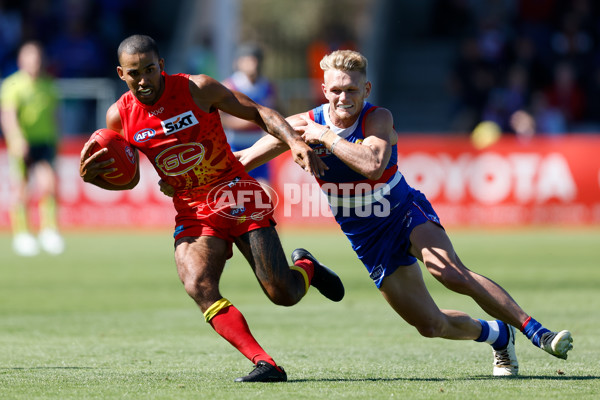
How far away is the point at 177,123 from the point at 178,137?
9cm

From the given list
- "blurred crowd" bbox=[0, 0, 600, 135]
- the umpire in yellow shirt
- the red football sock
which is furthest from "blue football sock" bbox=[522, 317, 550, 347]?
"blurred crowd" bbox=[0, 0, 600, 135]

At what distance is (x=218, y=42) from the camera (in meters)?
20.9

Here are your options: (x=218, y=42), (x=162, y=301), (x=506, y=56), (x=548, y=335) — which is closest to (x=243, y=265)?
(x=162, y=301)

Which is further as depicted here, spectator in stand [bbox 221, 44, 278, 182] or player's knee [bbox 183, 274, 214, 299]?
spectator in stand [bbox 221, 44, 278, 182]

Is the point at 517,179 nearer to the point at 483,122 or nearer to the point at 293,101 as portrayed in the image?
the point at 483,122

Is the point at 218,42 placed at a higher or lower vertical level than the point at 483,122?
higher

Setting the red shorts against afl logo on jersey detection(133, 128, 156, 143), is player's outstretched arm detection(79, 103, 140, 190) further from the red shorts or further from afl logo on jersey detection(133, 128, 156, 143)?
the red shorts

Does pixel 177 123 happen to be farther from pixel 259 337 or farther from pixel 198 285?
pixel 259 337

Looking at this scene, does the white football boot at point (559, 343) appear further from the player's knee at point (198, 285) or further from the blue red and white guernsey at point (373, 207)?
the player's knee at point (198, 285)

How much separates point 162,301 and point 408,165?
31.4ft

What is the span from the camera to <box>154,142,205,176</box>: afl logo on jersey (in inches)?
258

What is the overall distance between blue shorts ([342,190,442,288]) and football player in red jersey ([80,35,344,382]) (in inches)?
19.9

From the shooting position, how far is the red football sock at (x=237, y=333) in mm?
6145

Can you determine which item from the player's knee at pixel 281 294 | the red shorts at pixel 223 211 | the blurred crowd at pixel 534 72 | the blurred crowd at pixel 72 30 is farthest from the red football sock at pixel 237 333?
the blurred crowd at pixel 72 30
